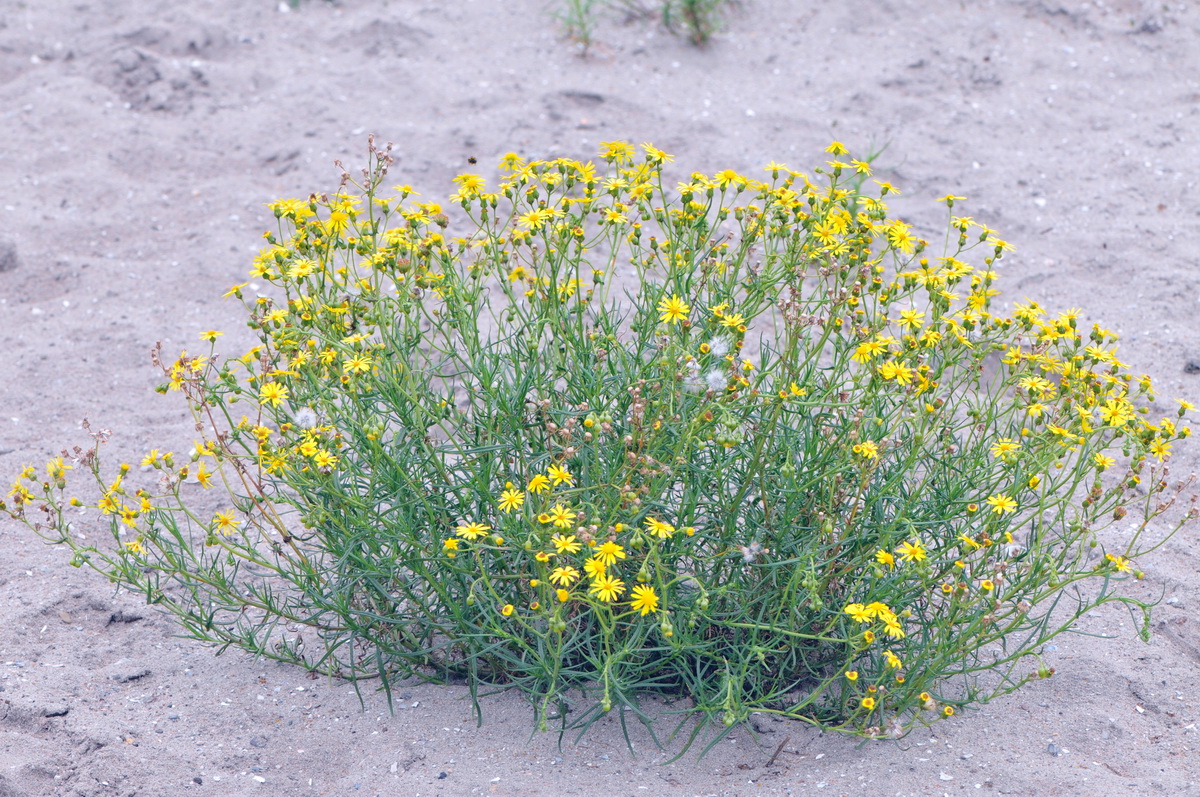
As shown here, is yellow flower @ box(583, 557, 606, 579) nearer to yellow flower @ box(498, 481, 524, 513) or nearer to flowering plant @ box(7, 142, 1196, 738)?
flowering plant @ box(7, 142, 1196, 738)

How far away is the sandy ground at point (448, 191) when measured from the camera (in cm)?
269

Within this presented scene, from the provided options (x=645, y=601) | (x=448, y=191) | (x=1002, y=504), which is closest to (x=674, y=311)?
(x=645, y=601)

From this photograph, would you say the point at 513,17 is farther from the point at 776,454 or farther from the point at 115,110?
the point at 776,454

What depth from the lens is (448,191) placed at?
5496mm

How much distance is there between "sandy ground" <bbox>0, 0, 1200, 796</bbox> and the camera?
2691 millimetres

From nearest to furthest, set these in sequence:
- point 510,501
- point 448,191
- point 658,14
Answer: point 510,501
point 448,191
point 658,14

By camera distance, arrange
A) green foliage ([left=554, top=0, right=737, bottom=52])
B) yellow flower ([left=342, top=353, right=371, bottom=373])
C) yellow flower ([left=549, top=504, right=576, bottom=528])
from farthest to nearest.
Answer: green foliage ([left=554, top=0, right=737, bottom=52]), yellow flower ([left=342, top=353, right=371, bottom=373]), yellow flower ([left=549, top=504, right=576, bottom=528])

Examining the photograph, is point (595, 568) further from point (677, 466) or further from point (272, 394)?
point (272, 394)

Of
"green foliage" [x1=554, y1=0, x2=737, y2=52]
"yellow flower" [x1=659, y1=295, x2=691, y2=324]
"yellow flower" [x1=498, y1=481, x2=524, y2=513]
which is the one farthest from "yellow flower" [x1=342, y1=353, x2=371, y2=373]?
"green foliage" [x1=554, y1=0, x2=737, y2=52]

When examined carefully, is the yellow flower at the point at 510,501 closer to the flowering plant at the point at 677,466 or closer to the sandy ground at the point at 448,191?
the flowering plant at the point at 677,466

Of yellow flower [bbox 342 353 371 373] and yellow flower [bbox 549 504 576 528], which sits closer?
yellow flower [bbox 549 504 576 528]

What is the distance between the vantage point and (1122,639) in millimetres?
3125

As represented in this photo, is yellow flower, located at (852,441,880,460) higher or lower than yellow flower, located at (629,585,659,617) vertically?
higher

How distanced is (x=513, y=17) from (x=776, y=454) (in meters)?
5.40
